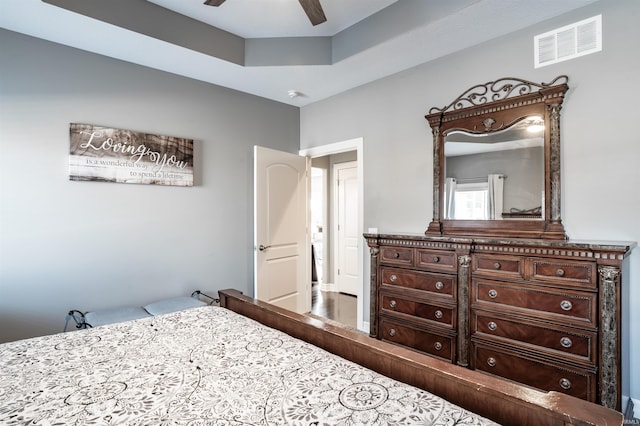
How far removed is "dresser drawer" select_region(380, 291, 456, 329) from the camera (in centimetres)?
250

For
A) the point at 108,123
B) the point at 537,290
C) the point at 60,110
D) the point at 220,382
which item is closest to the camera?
the point at 220,382

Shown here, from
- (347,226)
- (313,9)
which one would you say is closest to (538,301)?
(313,9)

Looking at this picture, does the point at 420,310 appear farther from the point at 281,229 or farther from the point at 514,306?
A: the point at 281,229

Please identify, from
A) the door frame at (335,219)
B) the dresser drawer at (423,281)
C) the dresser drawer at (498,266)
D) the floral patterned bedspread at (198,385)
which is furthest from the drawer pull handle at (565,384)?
the door frame at (335,219)

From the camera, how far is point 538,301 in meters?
2.08

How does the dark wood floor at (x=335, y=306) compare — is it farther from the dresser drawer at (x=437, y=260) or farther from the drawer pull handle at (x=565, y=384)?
the drawer pull handle at (x=565, y=384)

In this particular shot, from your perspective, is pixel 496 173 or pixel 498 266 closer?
pixel 498 266

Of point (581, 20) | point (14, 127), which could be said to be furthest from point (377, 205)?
point (14, 127)

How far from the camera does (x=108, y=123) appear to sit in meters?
2.91

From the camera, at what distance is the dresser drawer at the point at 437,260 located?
2.47 m

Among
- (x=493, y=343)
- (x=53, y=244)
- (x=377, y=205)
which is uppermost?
(x=377, y=205)

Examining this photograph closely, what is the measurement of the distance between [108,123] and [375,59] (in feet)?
8.04

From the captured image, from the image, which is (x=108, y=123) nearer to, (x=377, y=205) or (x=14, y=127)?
(x=14, y=127)

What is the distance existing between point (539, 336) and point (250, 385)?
1900mm
